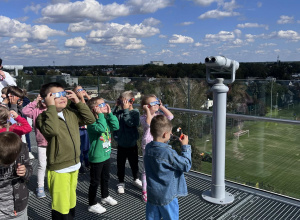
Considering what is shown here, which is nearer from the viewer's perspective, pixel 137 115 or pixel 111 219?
pixel 111 219

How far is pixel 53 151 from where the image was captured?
8.34 ft

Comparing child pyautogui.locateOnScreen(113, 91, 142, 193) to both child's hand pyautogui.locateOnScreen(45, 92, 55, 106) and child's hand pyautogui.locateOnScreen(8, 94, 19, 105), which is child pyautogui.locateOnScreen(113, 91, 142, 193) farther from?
child's hand pyautogui.locateOnScreen(8, 94, 19, 105)

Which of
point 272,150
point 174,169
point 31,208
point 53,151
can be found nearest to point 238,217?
point 174,169

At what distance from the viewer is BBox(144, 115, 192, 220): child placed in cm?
225

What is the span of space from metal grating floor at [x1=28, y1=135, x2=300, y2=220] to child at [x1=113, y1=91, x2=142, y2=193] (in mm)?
188

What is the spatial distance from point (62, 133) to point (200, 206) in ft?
5.38

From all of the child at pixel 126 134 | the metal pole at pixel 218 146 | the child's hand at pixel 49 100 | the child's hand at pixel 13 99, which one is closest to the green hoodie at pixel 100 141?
the child at pixel 126 134

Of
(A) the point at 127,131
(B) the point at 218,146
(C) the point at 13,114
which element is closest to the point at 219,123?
(B) the point at 218,146

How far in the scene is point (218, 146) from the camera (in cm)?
323

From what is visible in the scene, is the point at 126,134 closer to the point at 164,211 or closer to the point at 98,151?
the point at 98,151

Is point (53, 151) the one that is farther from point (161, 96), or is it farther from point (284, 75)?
point (284, 75)

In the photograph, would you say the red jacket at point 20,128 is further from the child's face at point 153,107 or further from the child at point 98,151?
the child's face at point 153,107

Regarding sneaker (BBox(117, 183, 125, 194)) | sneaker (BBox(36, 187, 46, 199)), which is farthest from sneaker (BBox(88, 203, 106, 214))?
sneaker (BBox(36, 187, 46, 199))

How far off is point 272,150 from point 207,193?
3.07m
